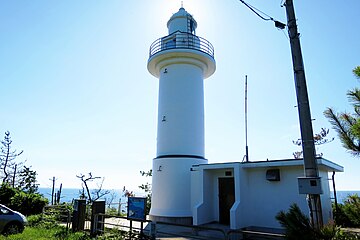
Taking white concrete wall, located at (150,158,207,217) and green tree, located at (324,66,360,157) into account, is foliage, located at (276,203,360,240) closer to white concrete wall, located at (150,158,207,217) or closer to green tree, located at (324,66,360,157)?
green tree, located at (324,66,360,157)

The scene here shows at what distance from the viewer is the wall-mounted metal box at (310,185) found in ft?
15.7

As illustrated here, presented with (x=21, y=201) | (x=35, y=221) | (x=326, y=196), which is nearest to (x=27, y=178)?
(x=21, y=201)

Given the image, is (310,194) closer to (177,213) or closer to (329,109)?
(329,109)

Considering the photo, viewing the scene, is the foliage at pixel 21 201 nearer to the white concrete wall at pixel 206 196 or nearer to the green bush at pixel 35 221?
the green bush at pixel 35 221

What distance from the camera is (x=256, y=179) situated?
10.4m

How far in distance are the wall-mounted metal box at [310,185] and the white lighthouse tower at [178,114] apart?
7854 mm

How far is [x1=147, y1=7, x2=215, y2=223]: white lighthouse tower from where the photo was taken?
12.5m

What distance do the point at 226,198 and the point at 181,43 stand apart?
321 inches

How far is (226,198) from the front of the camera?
37.4 feet

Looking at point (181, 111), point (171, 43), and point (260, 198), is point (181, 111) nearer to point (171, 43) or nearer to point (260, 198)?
point (171, 43)

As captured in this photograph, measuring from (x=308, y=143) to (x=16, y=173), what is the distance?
94.1 feet

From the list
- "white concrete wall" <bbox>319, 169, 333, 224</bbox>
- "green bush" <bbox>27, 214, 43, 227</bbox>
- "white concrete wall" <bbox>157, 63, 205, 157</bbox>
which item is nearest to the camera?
"white concrete wall" <bbox>319, 169, 333, 224</bbox>

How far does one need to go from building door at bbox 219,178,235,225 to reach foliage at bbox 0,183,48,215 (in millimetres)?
10809

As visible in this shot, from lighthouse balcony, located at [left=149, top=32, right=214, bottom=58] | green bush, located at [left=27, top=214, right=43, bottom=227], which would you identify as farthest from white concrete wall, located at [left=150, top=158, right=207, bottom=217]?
lighthouse balcony, located at [left=149, top=32, right=214, bottom=58]
